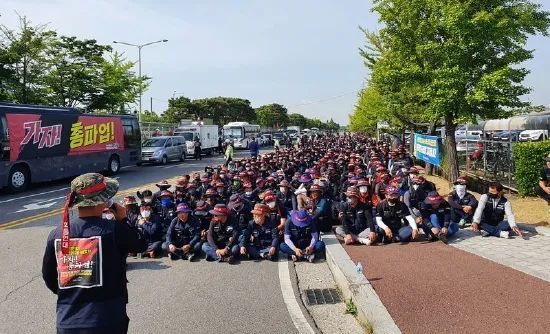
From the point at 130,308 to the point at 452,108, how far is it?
1043 centimetres

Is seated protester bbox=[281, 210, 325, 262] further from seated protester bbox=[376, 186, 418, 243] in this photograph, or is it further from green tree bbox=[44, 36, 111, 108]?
green tree bbox=[44, 36, 111, 108]

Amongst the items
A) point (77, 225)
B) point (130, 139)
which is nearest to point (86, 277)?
point (77, 225)

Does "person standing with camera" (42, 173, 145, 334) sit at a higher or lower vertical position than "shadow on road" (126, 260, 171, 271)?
higher

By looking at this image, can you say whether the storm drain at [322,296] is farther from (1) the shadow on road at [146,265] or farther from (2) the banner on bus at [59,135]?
(2) the banner on bus at [59,135]

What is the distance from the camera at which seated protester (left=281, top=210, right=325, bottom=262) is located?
813cm

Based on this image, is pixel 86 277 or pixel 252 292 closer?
pixel 86 277

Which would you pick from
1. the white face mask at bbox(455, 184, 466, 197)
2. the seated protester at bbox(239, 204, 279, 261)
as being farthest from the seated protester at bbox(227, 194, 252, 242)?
the white face mask at bbox(455, 184, 466, 197)

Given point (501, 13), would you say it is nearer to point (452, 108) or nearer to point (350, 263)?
point (452, 108)

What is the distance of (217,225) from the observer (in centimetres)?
827

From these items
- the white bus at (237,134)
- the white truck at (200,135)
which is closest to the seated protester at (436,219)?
the white truck at (200,135)

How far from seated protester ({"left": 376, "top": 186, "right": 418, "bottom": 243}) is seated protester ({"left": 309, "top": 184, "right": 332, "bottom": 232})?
1160 millimetres

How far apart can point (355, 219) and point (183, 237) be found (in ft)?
10.1

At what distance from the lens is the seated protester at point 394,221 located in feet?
28.2

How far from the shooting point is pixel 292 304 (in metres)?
5.96
